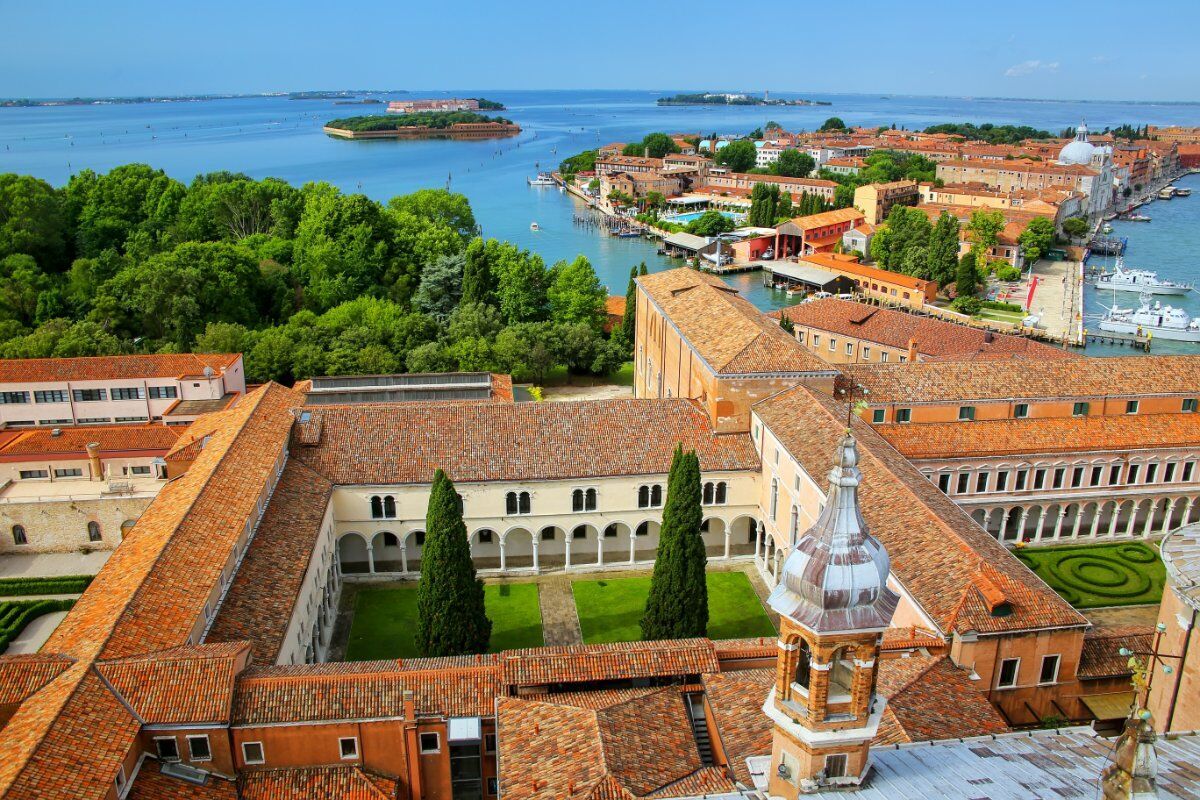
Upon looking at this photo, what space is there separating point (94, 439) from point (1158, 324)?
256 feet

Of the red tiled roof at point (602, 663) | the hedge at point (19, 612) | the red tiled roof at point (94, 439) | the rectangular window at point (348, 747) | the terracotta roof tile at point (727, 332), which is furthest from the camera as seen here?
the red tiled roof at point (94, 439)

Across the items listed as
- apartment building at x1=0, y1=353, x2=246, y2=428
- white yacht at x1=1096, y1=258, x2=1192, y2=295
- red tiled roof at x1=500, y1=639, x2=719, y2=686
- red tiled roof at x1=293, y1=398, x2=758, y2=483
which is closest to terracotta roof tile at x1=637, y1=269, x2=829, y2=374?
red tiled roof at x1=293, y1=398, x2=758, y2=483

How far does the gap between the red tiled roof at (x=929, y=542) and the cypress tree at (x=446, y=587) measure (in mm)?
11531

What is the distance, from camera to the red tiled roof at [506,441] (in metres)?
34.3

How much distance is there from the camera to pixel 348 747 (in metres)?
21.4

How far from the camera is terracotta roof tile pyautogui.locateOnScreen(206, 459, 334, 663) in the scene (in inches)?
945

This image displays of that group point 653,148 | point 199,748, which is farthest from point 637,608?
point 653,148

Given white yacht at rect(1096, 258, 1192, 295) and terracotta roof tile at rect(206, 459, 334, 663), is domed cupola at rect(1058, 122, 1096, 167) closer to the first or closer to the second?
white yacht at rect(1096, 258, 1192, 295)

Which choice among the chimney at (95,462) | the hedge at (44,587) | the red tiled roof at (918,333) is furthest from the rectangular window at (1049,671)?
the chimney at (95,462)

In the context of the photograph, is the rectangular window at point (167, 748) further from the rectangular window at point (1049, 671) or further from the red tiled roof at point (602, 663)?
the rectangular window at point (1049, 671)

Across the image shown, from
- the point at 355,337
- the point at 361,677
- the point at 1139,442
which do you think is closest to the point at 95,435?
the point at 355,337

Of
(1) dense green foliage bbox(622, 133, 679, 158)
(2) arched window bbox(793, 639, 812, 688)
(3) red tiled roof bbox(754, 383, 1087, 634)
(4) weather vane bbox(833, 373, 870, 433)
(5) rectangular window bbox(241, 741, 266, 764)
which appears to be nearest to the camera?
(2) arched window bbox(793, 639, 812, 688)

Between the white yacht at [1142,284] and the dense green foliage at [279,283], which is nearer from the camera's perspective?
the dense green foliage at [279,283]

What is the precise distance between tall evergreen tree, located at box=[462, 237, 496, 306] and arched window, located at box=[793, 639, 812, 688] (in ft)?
166
